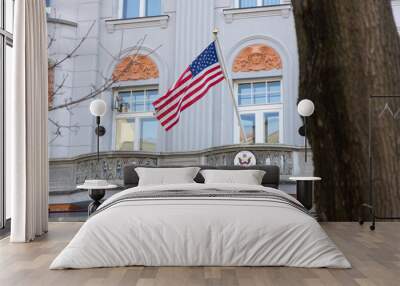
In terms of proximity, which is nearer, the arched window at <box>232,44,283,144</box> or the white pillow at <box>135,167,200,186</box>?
the white pillow at <box>135,167,200,186</box>

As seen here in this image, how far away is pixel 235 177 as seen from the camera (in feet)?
15.6

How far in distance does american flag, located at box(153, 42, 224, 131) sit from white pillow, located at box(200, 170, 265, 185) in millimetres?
1025

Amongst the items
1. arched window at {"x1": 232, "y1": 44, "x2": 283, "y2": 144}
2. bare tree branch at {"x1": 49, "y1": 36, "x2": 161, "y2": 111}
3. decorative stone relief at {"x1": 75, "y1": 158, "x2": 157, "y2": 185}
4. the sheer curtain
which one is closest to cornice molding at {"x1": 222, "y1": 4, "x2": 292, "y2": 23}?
arched window at {"x1": 232, "y1": 44, "x2": 283, "y2": 144}

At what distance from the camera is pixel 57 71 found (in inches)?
229

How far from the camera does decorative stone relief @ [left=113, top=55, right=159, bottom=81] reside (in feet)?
19.4

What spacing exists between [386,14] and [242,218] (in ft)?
10.3

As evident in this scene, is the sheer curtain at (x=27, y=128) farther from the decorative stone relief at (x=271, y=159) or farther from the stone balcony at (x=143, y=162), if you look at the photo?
the decorative stone relief at (x=271, y=159)

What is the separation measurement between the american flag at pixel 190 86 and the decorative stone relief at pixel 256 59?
15.1 inches

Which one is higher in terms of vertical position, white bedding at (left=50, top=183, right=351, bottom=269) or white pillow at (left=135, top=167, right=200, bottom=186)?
white pillow at (left=135, top=167, right=200, bottom=186)

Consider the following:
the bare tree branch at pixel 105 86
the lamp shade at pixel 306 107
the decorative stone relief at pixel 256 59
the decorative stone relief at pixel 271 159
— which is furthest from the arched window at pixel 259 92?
the bare tree branch at pixel 105 86

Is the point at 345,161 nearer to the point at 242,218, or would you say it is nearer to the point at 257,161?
the point at 257,161

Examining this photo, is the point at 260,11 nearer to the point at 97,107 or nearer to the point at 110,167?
the point at 97,107

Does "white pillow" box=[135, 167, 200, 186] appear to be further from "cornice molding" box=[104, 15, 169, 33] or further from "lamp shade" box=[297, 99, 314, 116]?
"cornice molding" box=[104, 15, 169, 33]

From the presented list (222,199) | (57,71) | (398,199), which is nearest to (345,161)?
(398,199)
